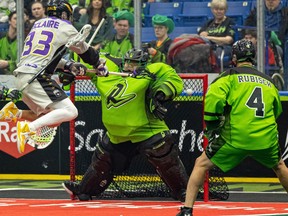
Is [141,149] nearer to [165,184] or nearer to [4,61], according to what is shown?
[165,184]

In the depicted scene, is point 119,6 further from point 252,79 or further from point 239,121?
point 239,121

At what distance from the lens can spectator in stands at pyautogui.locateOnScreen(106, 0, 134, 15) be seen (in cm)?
1619

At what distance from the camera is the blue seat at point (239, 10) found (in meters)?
15.6

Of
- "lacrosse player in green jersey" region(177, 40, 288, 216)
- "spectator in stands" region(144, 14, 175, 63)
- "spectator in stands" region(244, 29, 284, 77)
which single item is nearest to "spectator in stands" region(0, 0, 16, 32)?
"spectator in stands" region(144, 14, 175, 63)

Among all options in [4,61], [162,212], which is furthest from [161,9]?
[162,212]

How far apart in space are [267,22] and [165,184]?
3.46 meters

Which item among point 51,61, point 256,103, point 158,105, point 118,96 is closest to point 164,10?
point 118,96

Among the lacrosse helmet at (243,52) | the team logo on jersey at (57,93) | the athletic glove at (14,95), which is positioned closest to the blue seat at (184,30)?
the team logo on jersey at (57,93)

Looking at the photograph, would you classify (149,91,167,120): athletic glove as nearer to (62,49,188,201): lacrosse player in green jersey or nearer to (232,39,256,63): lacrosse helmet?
(62,49,188,201): lacrosse player in green jersey

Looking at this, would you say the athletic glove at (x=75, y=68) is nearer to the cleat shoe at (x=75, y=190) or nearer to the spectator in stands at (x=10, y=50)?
the cleat shoe at (x=75, y=190)

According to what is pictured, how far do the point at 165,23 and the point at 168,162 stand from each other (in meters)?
4.05

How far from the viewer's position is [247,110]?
10.3 m

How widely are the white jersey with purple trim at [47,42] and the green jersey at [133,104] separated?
0.55 meters

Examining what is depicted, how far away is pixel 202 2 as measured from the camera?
15.9m
